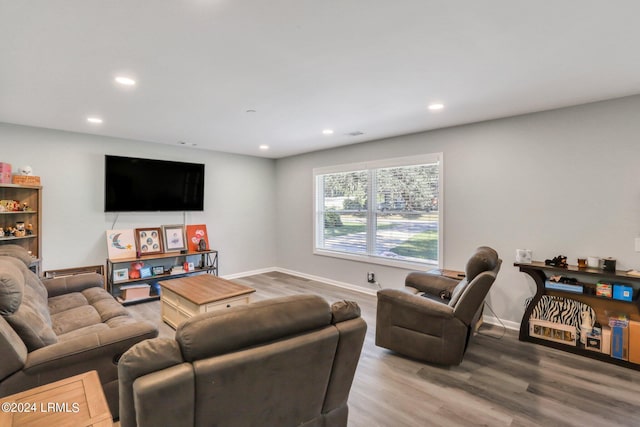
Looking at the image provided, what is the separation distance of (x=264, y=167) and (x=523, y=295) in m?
5.02

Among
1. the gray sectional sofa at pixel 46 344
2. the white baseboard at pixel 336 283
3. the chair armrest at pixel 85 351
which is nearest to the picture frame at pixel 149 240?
the white baseboard at pixel 336 283

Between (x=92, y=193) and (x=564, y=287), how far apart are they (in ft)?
19.9

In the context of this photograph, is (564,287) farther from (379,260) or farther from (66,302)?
(66,302)

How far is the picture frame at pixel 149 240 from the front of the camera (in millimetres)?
4871

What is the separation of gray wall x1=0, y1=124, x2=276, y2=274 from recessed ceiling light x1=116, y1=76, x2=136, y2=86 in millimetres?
2511

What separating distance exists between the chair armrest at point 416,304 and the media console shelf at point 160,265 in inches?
141

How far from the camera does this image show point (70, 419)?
1147 millimetres

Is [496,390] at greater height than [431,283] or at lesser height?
lesser

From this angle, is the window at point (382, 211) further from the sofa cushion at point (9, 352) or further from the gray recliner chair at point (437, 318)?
the sofa cushion at point (9, 352)

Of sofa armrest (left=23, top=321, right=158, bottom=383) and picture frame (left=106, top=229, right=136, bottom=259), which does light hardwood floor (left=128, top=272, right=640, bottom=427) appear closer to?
sofa armrest (left=23, top=321, right=158, bottom=383)

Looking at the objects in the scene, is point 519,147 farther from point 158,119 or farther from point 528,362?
point 158,119

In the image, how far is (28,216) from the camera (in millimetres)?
3939

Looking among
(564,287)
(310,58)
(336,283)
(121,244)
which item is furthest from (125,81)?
(564,287)

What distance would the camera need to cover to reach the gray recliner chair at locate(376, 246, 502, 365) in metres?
2.57
